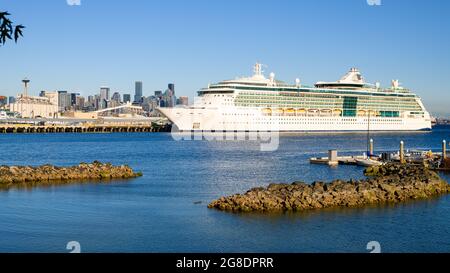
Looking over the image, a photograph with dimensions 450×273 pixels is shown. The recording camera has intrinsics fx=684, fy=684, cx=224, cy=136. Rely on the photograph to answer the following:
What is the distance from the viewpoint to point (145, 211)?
18641 mm

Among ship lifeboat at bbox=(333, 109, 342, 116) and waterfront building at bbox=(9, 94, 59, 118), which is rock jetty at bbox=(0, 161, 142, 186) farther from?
waterfront building at bbox=(9, 94, 59, 118)

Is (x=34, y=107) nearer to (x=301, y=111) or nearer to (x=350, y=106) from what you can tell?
(x=350, y=106)

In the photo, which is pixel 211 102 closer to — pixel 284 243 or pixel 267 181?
pixel 267 181

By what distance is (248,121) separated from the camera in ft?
232

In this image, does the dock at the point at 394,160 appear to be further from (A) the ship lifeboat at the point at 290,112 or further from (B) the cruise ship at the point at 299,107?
(A) the ship lifeboat at the point at 290,112

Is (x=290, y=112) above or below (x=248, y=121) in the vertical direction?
above

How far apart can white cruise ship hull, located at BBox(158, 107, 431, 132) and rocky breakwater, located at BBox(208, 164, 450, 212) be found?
43.7 meters

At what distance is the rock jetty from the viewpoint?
2588 centimetres

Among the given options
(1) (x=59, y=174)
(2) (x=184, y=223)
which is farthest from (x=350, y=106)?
(2) (x=184, y=223)

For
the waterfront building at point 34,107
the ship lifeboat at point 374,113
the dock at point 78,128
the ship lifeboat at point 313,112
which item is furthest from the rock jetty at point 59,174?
the waterfront building at point 34,107

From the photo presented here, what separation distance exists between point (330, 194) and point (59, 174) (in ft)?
39.3

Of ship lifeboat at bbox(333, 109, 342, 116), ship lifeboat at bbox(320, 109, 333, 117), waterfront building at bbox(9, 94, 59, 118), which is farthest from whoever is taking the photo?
waterfront building at bbox(9, 94, 59, 118)

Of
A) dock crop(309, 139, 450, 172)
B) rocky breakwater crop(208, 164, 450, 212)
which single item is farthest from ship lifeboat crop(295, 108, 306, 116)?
rocky breakwater crop(208, 164, 450, 212)

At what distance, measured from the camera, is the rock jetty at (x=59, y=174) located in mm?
25875
